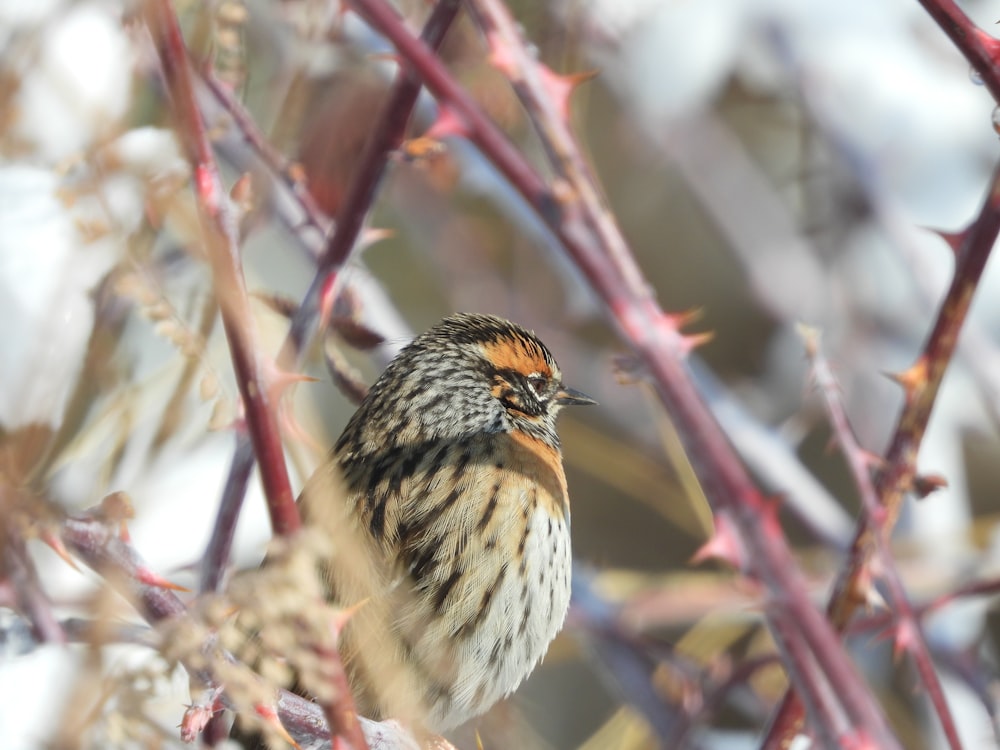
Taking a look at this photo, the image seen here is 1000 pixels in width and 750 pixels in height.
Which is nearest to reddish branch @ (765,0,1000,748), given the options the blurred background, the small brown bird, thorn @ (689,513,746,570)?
the blurred background

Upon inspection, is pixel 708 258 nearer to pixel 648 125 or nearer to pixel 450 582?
pixel 648 125

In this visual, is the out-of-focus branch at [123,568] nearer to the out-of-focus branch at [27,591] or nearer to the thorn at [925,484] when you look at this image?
the out-of-focus branch at [27,591]

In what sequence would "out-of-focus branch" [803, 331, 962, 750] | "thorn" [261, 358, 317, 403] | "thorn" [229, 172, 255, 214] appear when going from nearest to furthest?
"thorn" [261, 358, 317, 403] < "thorn" [229, 172, 255, 214] < "out-of-focus branch" [803, 331, 962, 750]

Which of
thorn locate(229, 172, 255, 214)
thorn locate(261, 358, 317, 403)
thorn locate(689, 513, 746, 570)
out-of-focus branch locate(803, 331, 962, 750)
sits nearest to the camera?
thorn locate(261, 358, 317, 403)

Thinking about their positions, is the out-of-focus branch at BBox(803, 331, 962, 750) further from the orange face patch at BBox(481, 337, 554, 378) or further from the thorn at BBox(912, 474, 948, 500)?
the orange face patch at BBox(481, 337, 554, 378)

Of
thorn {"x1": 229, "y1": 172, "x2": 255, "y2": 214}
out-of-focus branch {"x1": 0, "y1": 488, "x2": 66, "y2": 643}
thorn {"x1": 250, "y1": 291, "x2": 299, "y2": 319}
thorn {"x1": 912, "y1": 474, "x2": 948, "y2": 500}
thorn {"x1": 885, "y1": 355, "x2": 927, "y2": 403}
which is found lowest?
out-of-focus branch {"x1": 0, "y1": 488, "x2": 66, "y2": 643}

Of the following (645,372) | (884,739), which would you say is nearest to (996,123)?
(645,372)
